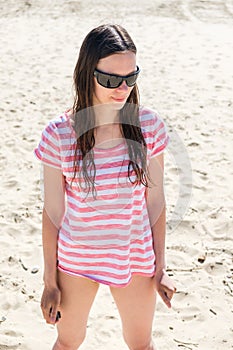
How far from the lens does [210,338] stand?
3098 millimetres

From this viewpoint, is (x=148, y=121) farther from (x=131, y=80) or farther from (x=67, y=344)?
(x=67, y=344)

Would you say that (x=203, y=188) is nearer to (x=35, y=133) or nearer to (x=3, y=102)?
(x=35, y=133)

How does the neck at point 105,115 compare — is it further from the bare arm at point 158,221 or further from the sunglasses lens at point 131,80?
the bare arm at point 158,221

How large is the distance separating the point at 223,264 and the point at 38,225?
1420 mm

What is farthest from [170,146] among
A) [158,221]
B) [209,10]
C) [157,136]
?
[209,10]

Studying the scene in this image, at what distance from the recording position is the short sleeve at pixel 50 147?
1932mm

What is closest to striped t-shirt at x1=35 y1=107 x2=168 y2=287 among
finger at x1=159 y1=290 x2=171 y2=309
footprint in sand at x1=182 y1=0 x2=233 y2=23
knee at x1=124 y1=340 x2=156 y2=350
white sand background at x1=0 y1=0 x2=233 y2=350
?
finger at x1=159 y1=290 x2=171 y2=309

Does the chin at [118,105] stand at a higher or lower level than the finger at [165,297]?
higher

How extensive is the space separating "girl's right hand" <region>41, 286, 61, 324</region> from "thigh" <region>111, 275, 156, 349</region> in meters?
0.21

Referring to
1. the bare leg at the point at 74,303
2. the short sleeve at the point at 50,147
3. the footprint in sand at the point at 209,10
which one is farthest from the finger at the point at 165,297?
the footprint in sand at the point at 209,10

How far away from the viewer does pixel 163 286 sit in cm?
211

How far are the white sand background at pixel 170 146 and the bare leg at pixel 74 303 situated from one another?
92cm

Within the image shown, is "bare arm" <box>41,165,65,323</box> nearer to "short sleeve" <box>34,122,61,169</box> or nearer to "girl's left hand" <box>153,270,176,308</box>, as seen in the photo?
"short sleeve" <box>34,122,61,169</box>

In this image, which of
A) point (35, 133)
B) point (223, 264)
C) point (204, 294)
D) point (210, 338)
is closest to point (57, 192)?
point (210, 338)
